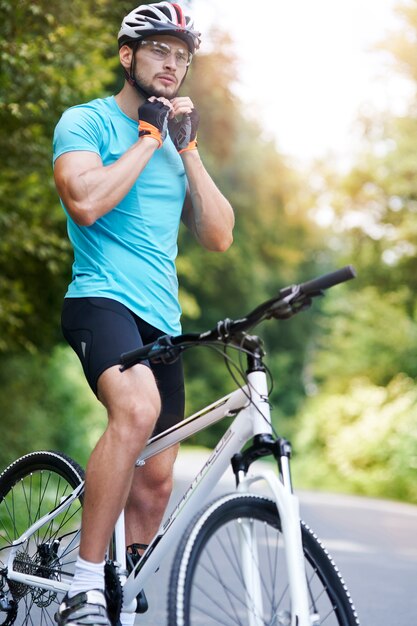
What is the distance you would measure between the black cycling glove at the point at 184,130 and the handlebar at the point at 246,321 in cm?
76

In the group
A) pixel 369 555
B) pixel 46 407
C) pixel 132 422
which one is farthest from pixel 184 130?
pixel 46 407

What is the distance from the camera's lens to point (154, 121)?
3.26m

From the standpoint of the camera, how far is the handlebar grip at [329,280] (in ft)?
8.52

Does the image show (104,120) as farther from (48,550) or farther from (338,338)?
(338,338)

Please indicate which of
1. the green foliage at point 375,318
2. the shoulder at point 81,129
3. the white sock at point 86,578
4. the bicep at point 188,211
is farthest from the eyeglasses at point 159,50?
the green foliage at point 375,318

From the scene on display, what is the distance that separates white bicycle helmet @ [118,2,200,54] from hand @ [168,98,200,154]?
22 cm

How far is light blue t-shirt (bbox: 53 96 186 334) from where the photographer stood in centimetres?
333

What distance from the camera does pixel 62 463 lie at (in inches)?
143

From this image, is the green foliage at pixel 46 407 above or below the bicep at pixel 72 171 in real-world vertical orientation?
above

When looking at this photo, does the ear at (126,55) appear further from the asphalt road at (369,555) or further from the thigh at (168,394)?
the asphalt road at (369,555)

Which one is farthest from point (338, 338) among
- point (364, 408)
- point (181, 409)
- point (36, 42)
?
point (181, 409)

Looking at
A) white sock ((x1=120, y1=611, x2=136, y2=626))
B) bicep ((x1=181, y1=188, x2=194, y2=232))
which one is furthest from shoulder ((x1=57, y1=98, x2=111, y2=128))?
white sock ((x1=120, y1=611, x2=136, y2=626))

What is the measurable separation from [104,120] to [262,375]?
1022mm

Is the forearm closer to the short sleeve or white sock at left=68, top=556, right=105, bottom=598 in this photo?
the short sleeve
